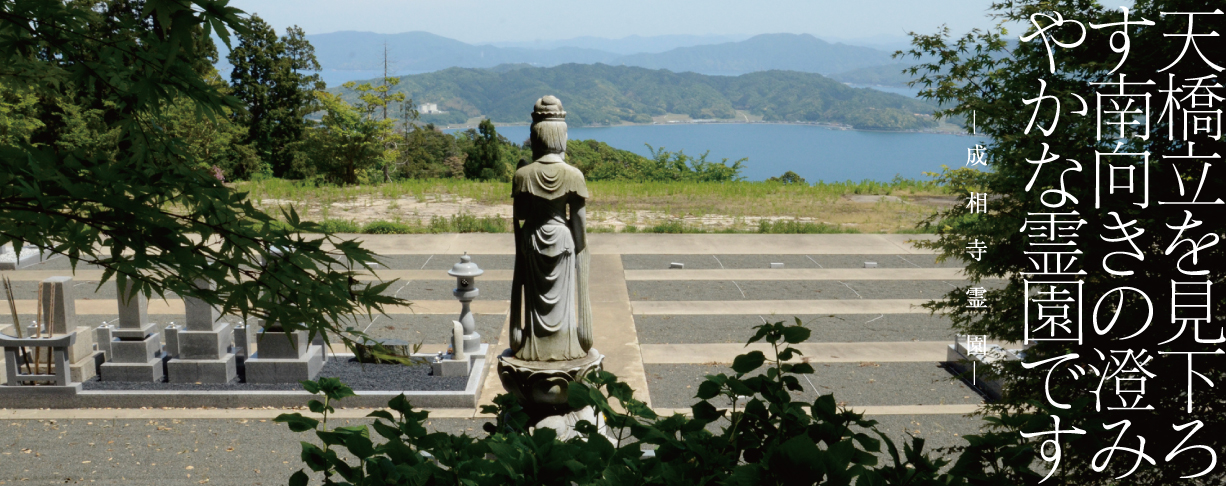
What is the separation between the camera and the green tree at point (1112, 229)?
4711 mm

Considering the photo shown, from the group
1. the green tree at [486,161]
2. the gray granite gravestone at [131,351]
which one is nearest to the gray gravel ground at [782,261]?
the gray granite gravestone at [131,351]

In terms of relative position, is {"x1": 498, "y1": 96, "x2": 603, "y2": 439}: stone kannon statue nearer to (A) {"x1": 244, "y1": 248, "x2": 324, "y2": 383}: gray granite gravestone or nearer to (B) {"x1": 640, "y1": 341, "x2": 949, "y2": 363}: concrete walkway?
(A) {"x1": 244, "y1": 248, "x2": 324, "y2": 383}: gray granite gravestone

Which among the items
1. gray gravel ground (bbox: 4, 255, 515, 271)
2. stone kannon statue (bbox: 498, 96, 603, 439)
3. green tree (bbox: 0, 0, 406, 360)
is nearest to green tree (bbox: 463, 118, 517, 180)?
gray gravel ground (bbox: 4, 255, 515, 271)

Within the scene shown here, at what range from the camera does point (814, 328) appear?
11492mm

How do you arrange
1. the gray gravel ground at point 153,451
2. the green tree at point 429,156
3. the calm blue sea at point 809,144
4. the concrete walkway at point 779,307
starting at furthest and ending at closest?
the calm blue sea at point 809,144, the green tree at point 429,156, the concrete walkway at point 779,307, the gray gravel ground at point 153,451

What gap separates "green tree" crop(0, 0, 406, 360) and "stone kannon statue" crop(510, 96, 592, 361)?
3106mm

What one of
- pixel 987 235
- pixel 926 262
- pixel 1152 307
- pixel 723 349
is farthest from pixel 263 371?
A: pixel 926 262

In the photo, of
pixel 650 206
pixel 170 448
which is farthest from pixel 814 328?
pixel 650 206

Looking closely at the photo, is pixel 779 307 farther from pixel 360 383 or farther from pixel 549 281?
pixel 549 281

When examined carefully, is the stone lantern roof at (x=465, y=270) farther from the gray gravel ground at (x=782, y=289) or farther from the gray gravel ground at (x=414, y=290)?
the gray gravel ground at (x=782, y=289)

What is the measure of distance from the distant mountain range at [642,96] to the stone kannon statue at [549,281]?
119 meters

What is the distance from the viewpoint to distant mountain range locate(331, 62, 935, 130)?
130875 millimetres

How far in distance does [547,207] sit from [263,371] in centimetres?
459

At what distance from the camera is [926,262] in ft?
52.5
